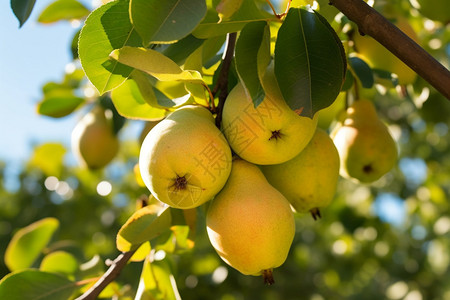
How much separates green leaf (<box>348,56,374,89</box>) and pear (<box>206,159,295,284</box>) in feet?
1.30

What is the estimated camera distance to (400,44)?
0.76 meters

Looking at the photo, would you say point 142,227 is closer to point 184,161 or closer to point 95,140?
point 184,161

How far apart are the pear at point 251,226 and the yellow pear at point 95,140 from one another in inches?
39.5

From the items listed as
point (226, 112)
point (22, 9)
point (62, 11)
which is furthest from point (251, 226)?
point (62, 11)

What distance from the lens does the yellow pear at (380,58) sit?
1221mm

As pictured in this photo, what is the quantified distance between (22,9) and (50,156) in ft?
4.54

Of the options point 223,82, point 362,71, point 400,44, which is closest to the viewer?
point 400,44

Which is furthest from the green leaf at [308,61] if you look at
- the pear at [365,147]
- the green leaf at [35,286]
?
the green leaf at [35,286]

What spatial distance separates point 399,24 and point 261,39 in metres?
0.59

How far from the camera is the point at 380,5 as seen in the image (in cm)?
146

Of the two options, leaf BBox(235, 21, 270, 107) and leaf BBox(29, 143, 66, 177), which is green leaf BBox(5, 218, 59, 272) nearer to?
leaf BBox(29, 143, 66, 177)

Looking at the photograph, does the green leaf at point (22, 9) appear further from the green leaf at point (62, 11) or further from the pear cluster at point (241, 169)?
the green leaf at point (62, 11)

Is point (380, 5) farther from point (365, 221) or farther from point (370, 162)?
point (365, 221)

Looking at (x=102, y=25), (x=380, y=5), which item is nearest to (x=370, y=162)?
(x=380, y=5)
